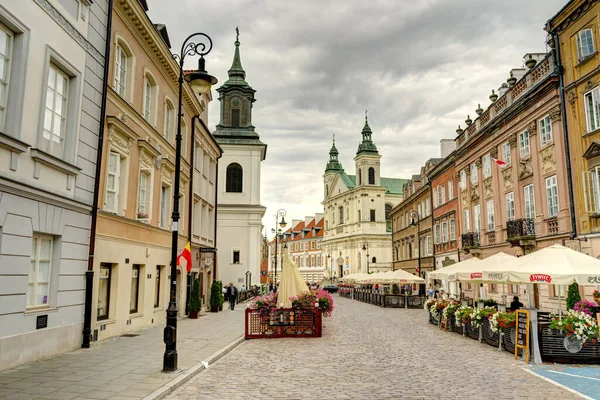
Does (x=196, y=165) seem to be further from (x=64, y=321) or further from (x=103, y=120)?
(x=64, y=321)

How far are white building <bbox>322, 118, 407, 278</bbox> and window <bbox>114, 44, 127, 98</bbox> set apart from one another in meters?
74.5

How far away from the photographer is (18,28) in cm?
1003

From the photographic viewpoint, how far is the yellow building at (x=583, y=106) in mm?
18625

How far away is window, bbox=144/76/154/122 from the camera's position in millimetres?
18416

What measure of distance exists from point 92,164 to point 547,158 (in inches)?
740

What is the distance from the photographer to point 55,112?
38.5 ft

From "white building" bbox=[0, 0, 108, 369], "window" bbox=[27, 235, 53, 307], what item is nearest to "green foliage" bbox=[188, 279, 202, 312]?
"white building" bbox=[0, 0, 108, 369]

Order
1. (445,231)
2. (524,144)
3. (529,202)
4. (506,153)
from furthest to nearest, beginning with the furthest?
(445,231) < (506,153) < (524,144) < (529,202)

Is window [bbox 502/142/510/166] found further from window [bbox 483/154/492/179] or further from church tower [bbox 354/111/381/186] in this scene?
church tower [bbox 354/111/381/186]

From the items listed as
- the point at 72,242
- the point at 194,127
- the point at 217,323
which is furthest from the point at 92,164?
the point at 194,127

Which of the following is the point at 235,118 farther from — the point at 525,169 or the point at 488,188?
the point at 525,169

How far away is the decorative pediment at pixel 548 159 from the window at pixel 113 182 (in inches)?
697

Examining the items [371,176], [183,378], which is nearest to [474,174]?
[183,378]

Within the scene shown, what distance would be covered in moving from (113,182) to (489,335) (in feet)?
Answer: 41.2
